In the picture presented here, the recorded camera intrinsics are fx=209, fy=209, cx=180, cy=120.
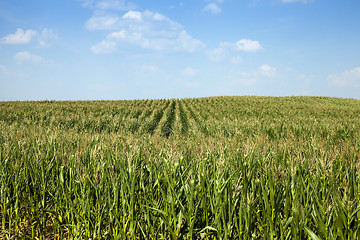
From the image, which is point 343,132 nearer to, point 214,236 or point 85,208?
point 214,236

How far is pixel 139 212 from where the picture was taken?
2.30 metres

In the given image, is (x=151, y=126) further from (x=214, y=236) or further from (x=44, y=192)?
(x=214, y=236)

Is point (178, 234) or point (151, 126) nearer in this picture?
point (178, 234)

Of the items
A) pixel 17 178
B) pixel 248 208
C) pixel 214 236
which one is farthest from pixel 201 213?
pixel 17 178

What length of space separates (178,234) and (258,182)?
101cm

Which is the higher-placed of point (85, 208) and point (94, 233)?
point (85, 208)

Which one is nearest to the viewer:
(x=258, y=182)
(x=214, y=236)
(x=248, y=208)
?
(x=248, y=208)

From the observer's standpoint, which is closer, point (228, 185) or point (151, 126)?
point (228, 185)

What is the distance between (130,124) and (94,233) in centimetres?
1216

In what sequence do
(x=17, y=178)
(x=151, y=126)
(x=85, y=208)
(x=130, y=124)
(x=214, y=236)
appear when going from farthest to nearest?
(x=151, y=126) < (x=130, y=124) < (x=17, y=178) < (x=85, y=208) < (x=214, y=236)

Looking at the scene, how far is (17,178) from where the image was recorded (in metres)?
3.11

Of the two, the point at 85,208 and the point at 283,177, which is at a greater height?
the point at 283,177

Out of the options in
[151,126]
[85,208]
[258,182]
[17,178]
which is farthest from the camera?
[151,126]

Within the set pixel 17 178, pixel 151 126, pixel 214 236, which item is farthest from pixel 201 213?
pixel 151 126
